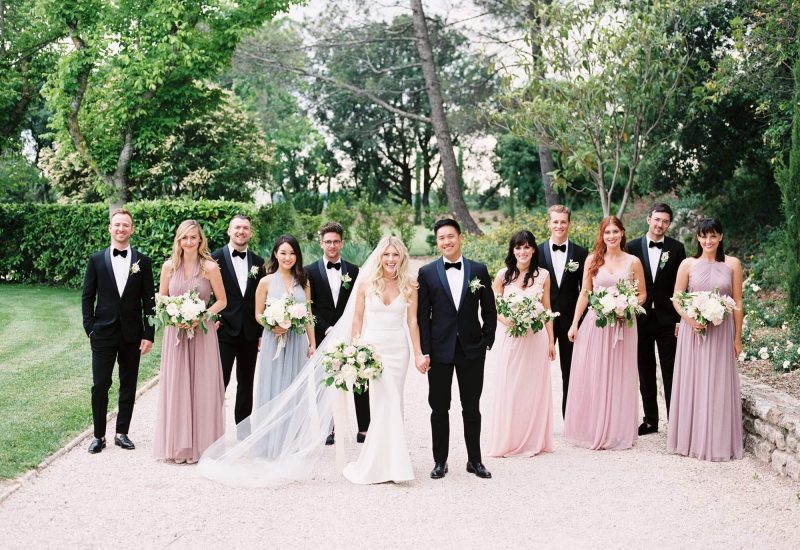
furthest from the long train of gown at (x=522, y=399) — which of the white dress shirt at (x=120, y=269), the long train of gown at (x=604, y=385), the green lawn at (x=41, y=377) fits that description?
the green lawn at (x=41, y=377)

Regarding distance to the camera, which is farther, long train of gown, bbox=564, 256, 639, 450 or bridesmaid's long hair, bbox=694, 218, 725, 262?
long train of gown, bbox=564, 256, 639, 450

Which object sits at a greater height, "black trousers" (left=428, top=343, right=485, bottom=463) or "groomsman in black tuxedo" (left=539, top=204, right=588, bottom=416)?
"groomsman in black tuxedo" (left=539, top=204, right=588, bottom=416)

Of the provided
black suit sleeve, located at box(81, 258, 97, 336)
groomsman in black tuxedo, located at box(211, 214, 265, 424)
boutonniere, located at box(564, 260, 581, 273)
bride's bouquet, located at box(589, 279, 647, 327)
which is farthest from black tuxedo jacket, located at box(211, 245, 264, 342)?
bride's bouquet, located at box(589, 279, 647, 327)

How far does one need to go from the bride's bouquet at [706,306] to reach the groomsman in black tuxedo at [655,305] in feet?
2.10

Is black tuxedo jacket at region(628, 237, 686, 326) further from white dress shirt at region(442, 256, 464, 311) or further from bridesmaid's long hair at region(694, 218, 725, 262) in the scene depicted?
white dress shirt at region(442, 256, 464, 311)

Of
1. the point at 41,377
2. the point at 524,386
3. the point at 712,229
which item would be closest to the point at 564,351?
the point at 524,386

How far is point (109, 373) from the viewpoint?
717 cm

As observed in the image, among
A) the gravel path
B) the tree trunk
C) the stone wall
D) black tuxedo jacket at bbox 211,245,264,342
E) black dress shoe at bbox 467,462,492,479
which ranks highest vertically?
the tree trunk

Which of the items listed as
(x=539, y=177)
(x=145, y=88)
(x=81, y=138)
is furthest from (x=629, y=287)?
(x=539, y=177)

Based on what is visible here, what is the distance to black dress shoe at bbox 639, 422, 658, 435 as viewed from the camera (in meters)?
7.82

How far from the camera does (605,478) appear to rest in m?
6.48

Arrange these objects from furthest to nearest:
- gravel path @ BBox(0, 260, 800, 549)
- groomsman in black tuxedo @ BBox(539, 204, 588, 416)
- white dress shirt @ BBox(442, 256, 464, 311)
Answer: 1. groomsman in black tuxedo @ BBox(539, 204, 588, 416)
2. white dress shirt @ BBox(442, 256, 464, 311)
3. gravel path @ BBox(0, 260, 800, 549)

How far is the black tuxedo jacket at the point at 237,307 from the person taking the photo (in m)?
7.34

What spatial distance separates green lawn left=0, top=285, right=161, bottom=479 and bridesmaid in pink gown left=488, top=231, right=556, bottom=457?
3.72 m
